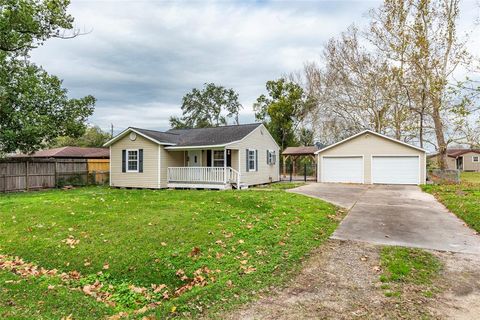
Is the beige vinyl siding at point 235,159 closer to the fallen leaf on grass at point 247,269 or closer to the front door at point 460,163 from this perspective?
the fallen leaf on grass at point 247,269

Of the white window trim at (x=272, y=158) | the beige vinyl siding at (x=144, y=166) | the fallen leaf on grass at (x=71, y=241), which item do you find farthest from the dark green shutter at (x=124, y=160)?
the fallen leaf on grass at (x=71, y=241)

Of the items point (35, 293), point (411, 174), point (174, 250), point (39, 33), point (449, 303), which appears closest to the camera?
point (449, 303)

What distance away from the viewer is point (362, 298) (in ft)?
12.9

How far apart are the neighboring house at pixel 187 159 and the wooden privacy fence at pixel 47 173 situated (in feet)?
10.3

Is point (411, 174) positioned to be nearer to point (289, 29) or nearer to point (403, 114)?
point (403, 114)

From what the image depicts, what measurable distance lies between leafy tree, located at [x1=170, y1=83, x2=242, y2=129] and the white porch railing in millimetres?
27215

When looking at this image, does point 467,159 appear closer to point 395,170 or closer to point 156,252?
point 395,170

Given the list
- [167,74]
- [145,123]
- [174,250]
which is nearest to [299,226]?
[174,250]

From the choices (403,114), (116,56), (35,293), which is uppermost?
(116,56)

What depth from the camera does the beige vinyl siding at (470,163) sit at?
42094 millimetres

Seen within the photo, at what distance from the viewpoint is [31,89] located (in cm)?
1678

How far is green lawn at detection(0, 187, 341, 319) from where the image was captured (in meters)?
4.11

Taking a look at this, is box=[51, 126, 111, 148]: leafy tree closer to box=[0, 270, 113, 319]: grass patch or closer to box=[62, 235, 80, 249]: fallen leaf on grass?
box=[62, 235, 80, 249]: fallen leaf on grass

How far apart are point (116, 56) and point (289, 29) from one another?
9197 mm
